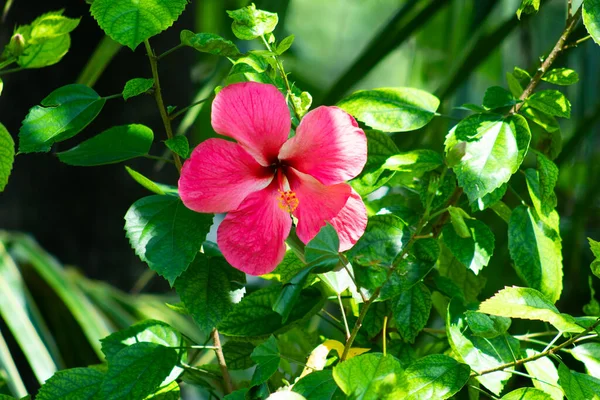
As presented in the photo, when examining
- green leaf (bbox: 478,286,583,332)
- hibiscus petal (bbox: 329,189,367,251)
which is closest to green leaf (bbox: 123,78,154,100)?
hibiscus petal (bbox: 329,189,367,251)

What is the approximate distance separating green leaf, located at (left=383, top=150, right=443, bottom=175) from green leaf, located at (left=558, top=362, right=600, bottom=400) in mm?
150

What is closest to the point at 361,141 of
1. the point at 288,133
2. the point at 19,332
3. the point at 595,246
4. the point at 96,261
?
the point at 288,133

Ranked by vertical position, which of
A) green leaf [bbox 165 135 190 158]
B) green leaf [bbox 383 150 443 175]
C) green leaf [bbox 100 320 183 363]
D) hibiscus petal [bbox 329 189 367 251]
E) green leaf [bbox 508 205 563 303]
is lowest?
green leaf [bbox 100 320 183 363]

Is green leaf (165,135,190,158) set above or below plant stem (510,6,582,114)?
below

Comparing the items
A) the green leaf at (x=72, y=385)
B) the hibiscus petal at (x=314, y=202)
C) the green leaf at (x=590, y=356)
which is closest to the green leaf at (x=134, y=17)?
the hibiscus petal at (x=314, y=202)

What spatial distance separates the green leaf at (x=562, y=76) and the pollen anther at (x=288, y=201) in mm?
196

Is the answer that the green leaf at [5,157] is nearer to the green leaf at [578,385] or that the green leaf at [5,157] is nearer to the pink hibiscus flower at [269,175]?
the pink hibiscus flower at [269,175]

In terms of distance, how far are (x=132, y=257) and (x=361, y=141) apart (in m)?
1.07

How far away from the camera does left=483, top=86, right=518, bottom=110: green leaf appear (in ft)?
1.72

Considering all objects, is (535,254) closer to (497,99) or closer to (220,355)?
(497,99)

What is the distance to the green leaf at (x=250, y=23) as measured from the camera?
0.48m

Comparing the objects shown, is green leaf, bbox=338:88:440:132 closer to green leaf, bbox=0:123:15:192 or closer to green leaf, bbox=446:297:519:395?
green leaf, bbox=446:297:519:395

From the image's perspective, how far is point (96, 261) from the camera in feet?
4.65

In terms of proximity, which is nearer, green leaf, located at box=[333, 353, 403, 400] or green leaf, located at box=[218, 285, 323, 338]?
green leaf, located at box=[333, 353, 403, 400]
